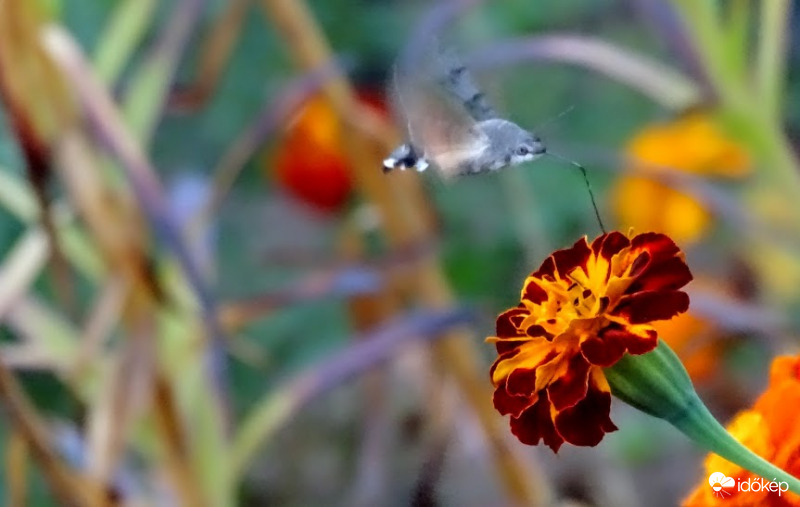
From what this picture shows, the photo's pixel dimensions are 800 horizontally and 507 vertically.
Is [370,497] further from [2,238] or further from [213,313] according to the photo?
[2,238]

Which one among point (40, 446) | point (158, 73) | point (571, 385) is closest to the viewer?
point (571, 385)

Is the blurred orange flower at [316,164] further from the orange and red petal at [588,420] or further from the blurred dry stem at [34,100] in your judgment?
the orange and red petal at [588,420]

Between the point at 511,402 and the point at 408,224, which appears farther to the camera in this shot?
the point at 408,224

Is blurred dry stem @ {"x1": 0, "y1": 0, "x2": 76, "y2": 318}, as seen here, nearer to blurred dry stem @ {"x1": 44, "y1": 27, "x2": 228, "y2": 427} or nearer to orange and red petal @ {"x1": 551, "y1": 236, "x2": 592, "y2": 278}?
blurred dry stem @ {"x1": 44, "y1": 27, "x2": 228, "y2": 427}

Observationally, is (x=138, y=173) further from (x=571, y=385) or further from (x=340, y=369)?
(x=571, y=385)

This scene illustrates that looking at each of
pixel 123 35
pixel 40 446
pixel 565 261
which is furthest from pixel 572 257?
pixel 123 35

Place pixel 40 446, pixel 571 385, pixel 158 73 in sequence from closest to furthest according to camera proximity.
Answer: pixel 571 385
pixel 40 446
pixel 158 73

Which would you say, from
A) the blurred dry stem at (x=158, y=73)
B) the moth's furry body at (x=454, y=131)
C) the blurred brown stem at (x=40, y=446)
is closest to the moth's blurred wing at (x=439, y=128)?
the moth's furry body at (x=454, y=131)

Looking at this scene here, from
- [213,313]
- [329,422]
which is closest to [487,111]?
[213,313]

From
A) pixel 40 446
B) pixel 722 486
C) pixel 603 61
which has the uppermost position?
pixel 603 61
